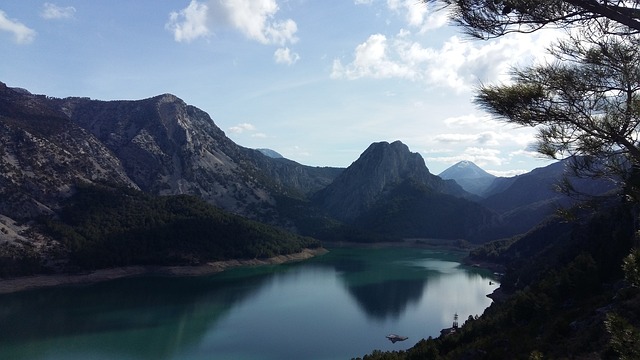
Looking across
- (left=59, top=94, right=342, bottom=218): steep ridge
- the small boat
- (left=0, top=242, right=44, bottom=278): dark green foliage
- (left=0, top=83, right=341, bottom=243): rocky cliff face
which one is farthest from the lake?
(left=59, top=94, right=342, bottom=218): steep ridge

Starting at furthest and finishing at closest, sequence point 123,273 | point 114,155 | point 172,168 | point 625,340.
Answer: point 172,168 < point 114,155 < point 123,273 < point 625,340

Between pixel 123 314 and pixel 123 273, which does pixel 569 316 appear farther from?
pixel 123 273

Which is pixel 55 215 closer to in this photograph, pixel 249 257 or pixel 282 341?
pixel 249 257

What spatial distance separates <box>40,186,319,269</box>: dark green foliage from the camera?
90562mm

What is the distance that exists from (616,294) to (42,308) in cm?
6441

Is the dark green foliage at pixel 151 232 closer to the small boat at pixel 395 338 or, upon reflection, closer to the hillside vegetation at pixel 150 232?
the hillside vegetation at pixel 150 232

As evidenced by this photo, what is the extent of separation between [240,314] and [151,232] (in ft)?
170

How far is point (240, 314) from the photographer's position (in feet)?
191

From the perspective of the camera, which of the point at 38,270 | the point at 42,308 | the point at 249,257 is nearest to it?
the point at 42,308

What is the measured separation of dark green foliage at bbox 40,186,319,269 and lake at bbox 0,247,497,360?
8351 millimetres

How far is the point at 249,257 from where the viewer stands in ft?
346

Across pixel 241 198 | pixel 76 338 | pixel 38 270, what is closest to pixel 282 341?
pixel 76 338

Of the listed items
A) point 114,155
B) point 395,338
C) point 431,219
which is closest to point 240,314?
point 395,338

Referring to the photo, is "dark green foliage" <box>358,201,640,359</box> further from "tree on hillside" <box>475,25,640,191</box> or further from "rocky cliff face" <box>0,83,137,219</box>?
"rocky cliff face" <box>0,83,137,219</box>
